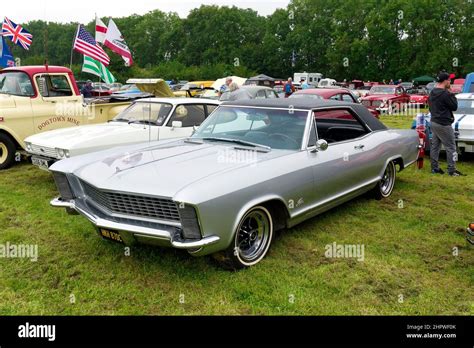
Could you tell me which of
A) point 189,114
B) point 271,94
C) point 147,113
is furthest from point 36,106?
point 271,94

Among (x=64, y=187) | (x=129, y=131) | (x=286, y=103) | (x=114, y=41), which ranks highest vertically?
(x=114, y=41)

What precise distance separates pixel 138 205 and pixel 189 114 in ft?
13.3

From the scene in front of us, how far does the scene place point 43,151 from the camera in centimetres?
637

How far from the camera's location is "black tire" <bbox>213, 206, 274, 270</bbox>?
3.69 meters

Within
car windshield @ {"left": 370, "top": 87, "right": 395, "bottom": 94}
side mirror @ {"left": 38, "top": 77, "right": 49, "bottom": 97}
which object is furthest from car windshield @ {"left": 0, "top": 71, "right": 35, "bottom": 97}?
car windshield @ {"left": 370, "top": 87, "right": 395, "bottom": 94}

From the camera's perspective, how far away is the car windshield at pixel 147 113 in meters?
7.09

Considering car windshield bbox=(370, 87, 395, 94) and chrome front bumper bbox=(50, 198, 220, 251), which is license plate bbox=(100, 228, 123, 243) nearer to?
chrome front bumper bbox=(50, 198, 220, 251)

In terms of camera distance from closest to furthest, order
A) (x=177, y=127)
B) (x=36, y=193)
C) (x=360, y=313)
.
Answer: (x=360, y=313), (x=36, y=193), (x=177, y=127)

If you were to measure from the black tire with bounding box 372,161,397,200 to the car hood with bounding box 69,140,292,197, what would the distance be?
7.30 ft

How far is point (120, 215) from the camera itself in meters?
3.62

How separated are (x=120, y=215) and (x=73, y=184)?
88 cm

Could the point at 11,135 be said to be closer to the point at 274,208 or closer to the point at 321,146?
the point at 274,208
